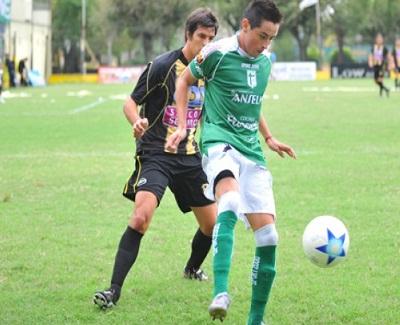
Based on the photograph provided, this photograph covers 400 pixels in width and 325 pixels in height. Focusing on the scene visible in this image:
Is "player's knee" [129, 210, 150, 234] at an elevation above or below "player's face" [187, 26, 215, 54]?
below

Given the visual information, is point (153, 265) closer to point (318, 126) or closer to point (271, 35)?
point (271, 35)

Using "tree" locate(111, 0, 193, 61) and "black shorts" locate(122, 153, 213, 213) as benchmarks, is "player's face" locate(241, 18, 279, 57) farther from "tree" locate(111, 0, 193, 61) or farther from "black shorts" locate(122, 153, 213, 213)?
"tree" locate(111, 0, 193, 61)

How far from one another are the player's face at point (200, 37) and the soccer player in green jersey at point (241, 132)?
2.10ft

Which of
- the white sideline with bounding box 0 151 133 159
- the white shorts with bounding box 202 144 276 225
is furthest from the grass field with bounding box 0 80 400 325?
the white shorts with bounding box 202 144 276 225

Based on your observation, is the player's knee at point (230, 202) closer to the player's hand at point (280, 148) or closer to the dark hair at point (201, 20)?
the player's hand at point (280, 148)

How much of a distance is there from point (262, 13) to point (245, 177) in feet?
3.25

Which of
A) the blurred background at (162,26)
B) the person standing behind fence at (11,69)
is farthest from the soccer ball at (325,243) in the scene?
the blurred background at (162,26)

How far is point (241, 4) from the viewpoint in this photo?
→ 84.8m

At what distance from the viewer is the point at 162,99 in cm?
677

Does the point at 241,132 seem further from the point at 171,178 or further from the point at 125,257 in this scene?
the point at 125,257

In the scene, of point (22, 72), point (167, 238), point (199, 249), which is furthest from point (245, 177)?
point (22, 72)

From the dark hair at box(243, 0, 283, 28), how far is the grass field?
187 centimetres

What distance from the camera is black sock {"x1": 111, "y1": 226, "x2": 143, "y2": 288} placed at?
636 cm

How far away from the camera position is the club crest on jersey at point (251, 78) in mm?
5859
